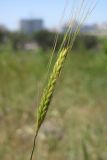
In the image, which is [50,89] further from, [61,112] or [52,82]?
[61,112]

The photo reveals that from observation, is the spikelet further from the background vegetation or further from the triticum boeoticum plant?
the background vegetation

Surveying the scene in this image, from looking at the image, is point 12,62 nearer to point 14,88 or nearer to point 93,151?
point 14,88

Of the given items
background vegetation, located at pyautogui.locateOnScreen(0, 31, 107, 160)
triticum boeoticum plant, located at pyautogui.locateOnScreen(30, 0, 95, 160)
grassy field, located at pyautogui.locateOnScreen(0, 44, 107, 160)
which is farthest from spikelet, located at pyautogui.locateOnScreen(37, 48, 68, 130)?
grassy field, located at pyautogui.locateOnScreen(0, 44, 107, 160)

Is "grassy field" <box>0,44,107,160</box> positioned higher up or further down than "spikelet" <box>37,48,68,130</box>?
further down

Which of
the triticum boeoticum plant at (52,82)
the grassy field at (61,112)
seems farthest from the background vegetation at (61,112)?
the triticum boeoticum plant at (52,82)

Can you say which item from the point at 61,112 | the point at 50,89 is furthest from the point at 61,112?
the point at 50,89

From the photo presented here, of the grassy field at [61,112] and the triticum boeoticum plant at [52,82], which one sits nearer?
the triticum boeoticum plant at [52,82]

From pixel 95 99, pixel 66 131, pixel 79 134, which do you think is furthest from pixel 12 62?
pixel 79 134

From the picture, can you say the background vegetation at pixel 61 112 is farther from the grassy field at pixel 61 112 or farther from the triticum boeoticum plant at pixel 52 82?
the triticum boeoticum plant at pixel 52 82
